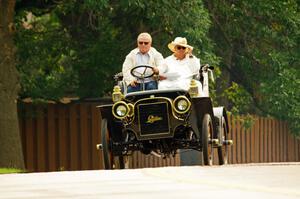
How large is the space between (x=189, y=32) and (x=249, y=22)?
4.10 meters

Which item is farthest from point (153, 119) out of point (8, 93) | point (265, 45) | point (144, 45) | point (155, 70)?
point (265, 45)

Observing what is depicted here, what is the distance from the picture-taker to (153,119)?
56.4 ft

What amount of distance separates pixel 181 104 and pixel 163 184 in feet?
21.3

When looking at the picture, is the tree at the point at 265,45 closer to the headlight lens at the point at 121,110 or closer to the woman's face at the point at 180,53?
the woman's face at the point at 180,53

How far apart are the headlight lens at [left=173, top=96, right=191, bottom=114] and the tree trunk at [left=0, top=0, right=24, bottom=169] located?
8.87 m

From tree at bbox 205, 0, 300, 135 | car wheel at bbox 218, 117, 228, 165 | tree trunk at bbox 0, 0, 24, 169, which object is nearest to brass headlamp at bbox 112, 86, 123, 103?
car wheel at bbox 218, 117, 228, 165

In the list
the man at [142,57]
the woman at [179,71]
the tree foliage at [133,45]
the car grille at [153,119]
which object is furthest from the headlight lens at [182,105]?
the tree foliage at [133,45]

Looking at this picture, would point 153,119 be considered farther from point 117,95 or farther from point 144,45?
point 144,45

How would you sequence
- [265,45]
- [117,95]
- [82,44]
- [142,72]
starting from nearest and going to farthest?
[117,95]
[142,72]
[82,44]
[265,45]

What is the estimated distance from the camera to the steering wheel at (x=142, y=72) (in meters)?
17.4

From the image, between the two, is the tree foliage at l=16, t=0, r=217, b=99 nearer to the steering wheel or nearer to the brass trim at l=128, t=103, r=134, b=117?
the steering wheel

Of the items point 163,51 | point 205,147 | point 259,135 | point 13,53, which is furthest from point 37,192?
point 259,135

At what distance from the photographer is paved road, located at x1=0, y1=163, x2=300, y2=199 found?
9.37 m

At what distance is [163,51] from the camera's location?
2733 cm
